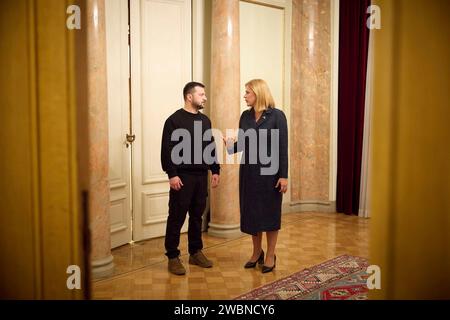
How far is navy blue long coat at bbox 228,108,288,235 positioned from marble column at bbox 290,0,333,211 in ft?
9.41

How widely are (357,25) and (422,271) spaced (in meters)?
4.83

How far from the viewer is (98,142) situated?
3.99 m

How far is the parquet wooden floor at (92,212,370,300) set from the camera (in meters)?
3.67

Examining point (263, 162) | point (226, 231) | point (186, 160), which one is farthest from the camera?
point (226, 231)

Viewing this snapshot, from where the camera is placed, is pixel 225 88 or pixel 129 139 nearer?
pixel 129 139

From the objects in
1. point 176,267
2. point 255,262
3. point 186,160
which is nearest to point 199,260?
point 176,267

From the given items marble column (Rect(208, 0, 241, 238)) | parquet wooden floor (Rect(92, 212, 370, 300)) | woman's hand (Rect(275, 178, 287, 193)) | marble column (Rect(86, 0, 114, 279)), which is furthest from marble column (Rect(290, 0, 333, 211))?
marble column (Rect(86, 0, 114, 279))

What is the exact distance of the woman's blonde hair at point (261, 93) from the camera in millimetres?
3971

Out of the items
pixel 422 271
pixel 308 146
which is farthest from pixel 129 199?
pixel 422 271

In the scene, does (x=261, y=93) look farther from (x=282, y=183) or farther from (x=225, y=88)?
(x=225, y=88)

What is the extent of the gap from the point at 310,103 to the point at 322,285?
11.5ft

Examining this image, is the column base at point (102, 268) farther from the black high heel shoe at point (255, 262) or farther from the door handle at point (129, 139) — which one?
the door handle at point (129, 139)
